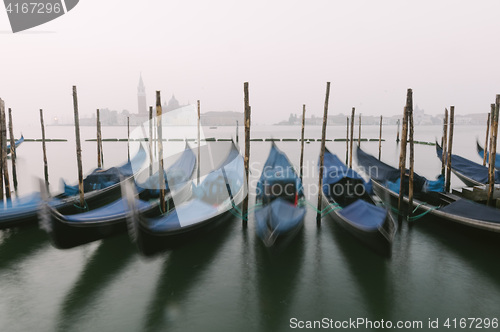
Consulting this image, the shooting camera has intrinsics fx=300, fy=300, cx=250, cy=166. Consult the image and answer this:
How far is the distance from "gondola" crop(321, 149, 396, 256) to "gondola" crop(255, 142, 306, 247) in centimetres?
93

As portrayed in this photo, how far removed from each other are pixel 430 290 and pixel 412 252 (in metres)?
1.56

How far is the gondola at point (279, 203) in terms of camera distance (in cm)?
582

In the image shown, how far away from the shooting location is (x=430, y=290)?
17.3 feet

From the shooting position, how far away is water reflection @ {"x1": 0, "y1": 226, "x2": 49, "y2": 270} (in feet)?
20.8

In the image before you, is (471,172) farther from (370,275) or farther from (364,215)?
(370,275)

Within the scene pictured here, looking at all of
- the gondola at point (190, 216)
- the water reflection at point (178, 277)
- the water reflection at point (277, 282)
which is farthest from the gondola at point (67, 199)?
the water reflection at point (277, 282)

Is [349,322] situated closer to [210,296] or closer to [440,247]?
[210,296]

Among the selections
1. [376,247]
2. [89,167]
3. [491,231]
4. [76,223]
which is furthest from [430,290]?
[89,167]

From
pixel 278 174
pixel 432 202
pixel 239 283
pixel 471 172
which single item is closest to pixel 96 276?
pixel 239 283

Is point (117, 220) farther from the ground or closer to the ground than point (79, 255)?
farther from the ground

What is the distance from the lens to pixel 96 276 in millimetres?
5703

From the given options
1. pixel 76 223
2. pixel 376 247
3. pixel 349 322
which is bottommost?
pixel 349 322

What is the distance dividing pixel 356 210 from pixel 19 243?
783 cm

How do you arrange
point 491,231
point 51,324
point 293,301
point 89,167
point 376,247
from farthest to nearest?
point 89,167
point 491,231
point 376,247
point 293,301
point 51,324
